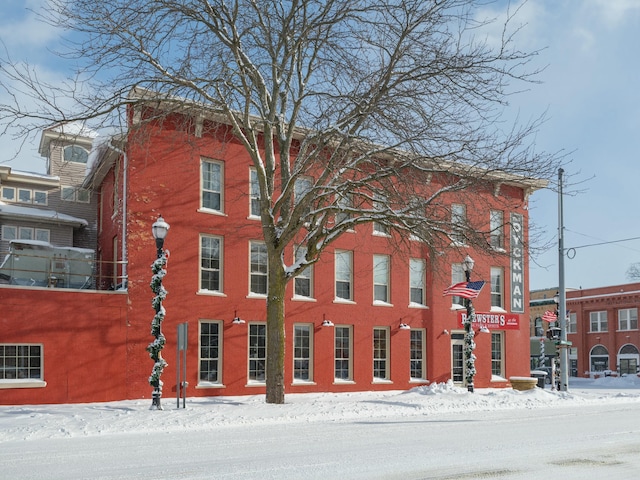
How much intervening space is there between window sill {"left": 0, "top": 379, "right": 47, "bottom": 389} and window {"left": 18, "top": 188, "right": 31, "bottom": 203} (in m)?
11.3

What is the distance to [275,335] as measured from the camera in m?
19.3

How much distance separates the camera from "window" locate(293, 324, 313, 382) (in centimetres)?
2697

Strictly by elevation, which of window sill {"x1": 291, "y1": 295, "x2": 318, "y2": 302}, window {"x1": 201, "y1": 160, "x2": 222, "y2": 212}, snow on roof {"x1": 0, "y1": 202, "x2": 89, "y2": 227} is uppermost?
window {"x1": 201, "y1": 160, "x2": 222, "y2": 212}

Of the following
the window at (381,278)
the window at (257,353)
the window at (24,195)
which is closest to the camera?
the window at (257,353)

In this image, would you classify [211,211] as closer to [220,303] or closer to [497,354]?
[220,303]

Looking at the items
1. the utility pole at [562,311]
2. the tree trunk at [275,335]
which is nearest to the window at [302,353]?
the tree trunk at [275,335]

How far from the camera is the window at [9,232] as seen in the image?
27703 mm

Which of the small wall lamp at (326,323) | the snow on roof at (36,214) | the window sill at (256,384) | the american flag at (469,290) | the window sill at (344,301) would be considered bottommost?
the window sill at (256,384)

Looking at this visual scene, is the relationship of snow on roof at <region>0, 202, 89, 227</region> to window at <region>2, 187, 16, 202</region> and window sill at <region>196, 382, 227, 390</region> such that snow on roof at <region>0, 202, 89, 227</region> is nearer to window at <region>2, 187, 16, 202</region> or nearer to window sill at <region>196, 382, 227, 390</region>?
window at <region>2, 187, 16, 202</region>

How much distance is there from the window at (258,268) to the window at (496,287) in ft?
40.6

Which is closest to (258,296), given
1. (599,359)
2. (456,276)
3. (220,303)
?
(220,303)

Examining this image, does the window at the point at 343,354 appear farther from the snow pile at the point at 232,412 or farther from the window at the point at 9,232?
the window at the point at 9,232

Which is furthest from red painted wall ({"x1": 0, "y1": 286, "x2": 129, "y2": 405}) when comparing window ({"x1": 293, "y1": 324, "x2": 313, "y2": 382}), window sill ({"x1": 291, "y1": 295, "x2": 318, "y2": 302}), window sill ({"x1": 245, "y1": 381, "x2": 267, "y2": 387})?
window ({"x1": 293, "y1": 324, "x2": 313, "y2": 382})

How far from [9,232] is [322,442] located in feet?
66.6
